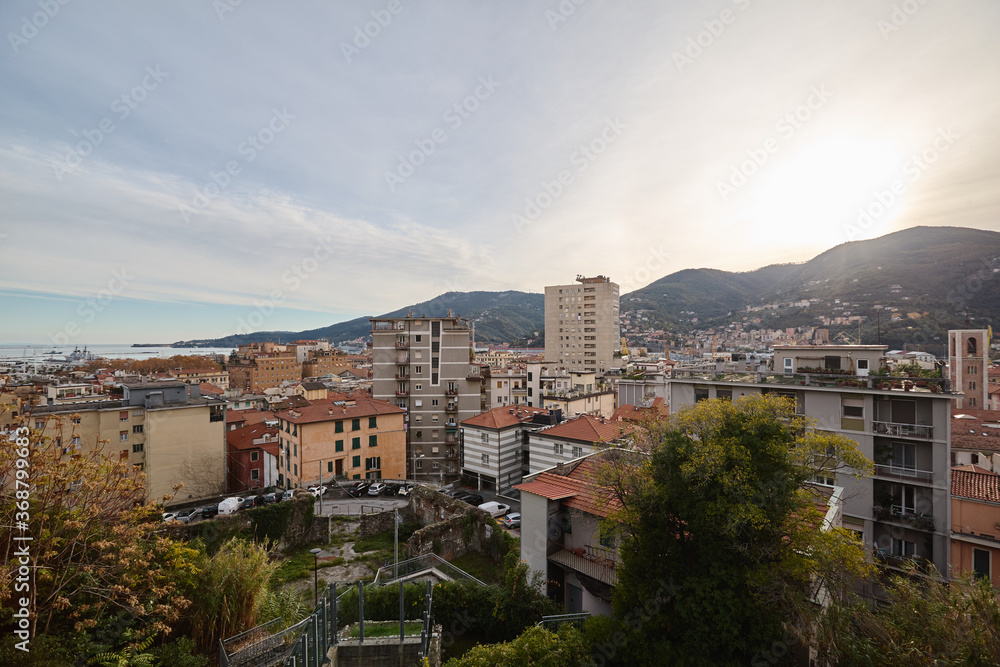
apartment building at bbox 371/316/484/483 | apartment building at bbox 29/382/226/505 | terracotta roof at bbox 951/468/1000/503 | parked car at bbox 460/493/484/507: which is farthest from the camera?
apartment building at bbox 371/316/484/483

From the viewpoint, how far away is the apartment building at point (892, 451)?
17500 millimetres

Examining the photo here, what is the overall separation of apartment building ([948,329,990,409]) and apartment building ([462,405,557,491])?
49.0m

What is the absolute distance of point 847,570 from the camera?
8766 millimetres

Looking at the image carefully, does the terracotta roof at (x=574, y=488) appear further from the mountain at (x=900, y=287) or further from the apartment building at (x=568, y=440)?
the mountain at (x=900, y=287)

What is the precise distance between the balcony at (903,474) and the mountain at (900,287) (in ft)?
195

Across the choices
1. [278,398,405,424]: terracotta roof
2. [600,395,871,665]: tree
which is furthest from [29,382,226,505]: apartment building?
[600,395,871,665]: tree

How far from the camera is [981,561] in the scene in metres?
16.9

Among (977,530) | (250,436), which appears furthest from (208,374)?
(977,530)

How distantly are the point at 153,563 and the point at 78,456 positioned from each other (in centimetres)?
313

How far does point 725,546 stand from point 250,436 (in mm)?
40909

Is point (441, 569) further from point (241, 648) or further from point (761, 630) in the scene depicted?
point (761, 630)

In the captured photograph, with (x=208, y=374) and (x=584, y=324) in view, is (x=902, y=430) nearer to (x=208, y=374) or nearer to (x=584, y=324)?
(x=584, y=324)

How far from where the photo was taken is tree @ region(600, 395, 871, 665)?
8.05 m

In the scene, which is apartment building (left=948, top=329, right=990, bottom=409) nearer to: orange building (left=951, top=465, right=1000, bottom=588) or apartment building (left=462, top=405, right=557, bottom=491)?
orange building (left=951, top=465, right=1000, bottom=588)
